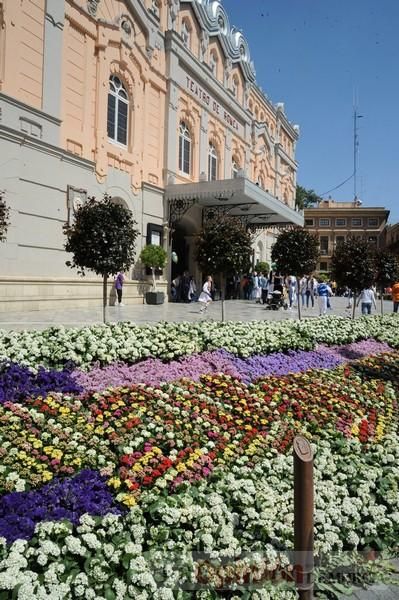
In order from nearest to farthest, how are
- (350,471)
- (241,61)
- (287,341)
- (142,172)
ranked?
(350,471)
(287,341)
(142,172)
(241,61)

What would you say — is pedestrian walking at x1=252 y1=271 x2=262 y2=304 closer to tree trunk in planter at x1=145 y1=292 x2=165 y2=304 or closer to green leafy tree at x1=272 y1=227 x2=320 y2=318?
→ tree trunk in planter at x1=145 y1=292 x2=165 y2=304

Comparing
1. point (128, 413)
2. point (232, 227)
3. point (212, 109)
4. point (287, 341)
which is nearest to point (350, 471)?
point (128, 413)

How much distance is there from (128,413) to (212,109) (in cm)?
2769

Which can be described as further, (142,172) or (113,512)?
(142,172)

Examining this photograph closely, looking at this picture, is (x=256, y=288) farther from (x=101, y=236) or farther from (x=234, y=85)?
(x=101, y=236)

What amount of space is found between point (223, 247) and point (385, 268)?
11.6m

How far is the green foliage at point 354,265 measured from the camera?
53.7ft

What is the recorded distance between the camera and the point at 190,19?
26.9 m

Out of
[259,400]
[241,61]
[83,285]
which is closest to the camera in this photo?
[259,400]

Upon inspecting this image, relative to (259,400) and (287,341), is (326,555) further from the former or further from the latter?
(287,341)

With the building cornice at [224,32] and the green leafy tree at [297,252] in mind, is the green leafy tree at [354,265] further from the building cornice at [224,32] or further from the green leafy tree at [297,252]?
the building cornice at [224,32]

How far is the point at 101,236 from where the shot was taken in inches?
443

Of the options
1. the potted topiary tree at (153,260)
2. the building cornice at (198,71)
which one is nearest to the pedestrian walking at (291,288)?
the potted topiary tree at (153,260)

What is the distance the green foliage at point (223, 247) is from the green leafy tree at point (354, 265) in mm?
4604
